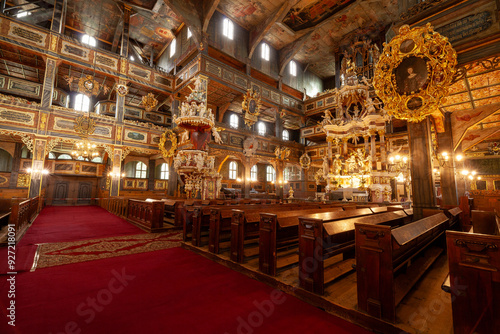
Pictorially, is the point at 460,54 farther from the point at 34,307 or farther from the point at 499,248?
the point at 34,307

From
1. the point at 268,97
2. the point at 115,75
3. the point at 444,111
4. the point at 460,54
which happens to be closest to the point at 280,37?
the point at 268,97

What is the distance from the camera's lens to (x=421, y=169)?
4.24 m

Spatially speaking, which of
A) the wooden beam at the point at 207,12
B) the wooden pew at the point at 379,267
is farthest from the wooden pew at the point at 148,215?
the wooden beam at the point at 207,12

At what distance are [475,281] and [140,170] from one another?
19.6 m

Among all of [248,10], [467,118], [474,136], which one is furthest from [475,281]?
[248,10]

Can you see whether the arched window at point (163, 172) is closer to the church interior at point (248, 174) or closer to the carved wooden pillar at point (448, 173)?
the church interior at point (248, 174)

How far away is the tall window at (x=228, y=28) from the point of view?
13.3 meters

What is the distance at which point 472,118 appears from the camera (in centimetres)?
633

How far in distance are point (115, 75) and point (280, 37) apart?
11095 mm

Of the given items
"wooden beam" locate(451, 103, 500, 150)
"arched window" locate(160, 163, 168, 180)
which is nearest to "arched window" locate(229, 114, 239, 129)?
"arched window" locate(160, 163, 168, 180)

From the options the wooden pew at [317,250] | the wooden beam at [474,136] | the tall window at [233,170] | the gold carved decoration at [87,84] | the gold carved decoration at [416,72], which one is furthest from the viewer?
the tall window at [233,170]

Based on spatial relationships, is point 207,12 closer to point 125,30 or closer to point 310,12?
point 125,30

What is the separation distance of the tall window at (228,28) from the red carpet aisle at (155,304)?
1429 centimetres

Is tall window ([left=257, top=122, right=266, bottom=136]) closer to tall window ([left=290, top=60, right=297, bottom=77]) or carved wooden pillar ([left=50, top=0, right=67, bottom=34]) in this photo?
tall window ([left=290, top=60, right=297, bottom=77])
